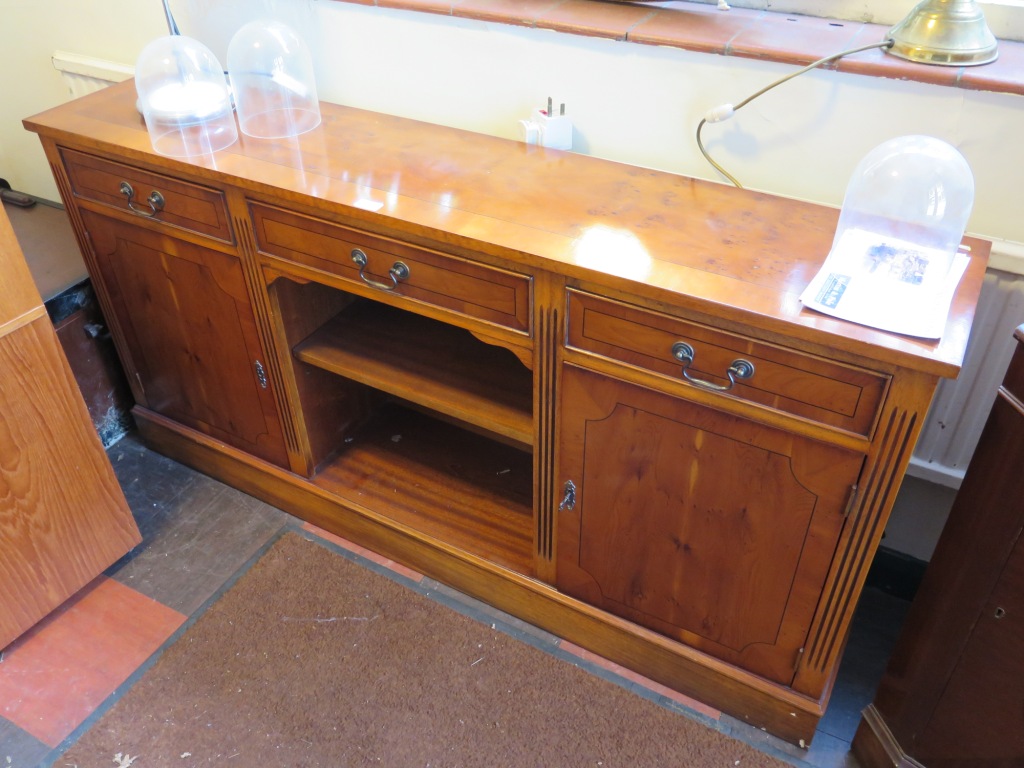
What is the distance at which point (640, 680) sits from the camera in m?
1.58

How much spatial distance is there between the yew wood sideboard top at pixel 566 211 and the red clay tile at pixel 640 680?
0.80 metres

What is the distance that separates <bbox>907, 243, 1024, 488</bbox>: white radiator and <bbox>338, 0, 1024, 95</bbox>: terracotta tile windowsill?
0.27m

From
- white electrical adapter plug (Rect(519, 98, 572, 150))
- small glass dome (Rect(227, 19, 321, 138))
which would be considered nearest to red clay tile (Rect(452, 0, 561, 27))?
white electrical adapter plug (Rect(519, 98, 572, 150))

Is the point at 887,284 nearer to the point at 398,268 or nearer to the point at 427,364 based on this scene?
the point at 398,268

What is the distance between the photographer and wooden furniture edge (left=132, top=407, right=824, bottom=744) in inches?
57.4

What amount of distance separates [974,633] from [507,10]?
4.24ft

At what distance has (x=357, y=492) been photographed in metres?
1.83

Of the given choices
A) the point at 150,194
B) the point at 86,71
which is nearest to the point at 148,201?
the point at 150,194

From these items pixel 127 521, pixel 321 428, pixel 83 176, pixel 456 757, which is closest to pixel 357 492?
pixel 321 428

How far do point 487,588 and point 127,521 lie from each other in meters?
0.80

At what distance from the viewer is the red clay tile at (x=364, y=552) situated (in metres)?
1.79

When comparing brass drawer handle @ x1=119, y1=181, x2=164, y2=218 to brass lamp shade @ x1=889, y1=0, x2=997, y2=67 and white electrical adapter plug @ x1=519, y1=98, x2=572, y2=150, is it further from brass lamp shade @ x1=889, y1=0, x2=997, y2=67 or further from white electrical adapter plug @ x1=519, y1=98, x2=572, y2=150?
brass lamp shade @ x1=889, y1=0, x2=997, y2=67

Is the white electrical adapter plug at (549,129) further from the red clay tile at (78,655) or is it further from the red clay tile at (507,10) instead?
the red clay tile at (78,655)

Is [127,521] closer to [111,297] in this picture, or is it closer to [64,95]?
[111,297]
